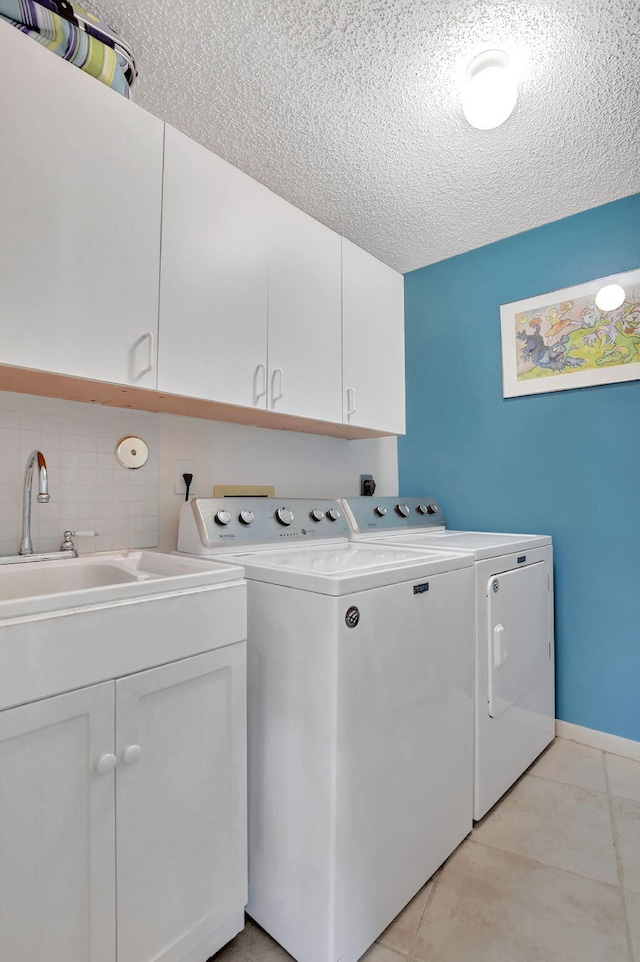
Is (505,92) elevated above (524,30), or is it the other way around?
(524,30)

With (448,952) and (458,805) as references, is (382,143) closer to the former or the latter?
(458,805)

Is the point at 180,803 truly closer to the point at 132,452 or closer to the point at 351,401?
the point at 132,452

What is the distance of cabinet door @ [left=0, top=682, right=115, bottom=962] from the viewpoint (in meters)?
0.84

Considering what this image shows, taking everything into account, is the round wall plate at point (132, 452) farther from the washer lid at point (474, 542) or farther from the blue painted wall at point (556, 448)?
the blue painted wall at point (556, 448)

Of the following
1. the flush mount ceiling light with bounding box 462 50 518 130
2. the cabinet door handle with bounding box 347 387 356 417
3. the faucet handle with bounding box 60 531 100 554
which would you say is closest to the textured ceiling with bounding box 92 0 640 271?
the flush mount ceiling light with bounding box 462 50 518 130

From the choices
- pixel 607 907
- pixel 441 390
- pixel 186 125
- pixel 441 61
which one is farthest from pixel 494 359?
pixel 607 907

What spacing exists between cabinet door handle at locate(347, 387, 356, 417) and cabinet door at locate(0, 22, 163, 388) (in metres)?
0.94

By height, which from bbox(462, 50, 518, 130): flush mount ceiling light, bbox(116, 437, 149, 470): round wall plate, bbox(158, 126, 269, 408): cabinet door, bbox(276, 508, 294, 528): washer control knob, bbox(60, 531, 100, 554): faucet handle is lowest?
bbox(60, 531, 100, 554): faucet handle

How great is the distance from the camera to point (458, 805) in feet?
5.03

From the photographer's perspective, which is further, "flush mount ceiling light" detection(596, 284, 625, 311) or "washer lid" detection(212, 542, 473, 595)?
"flush mount ceiling light" detection(596, 284, 625, 311)

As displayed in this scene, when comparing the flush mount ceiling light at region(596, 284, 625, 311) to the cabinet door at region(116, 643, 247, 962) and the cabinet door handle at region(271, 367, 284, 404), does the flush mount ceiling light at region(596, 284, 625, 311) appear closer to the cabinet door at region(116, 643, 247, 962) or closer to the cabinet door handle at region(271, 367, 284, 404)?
the cabinet door handle at region(271, 367, 284, 404)

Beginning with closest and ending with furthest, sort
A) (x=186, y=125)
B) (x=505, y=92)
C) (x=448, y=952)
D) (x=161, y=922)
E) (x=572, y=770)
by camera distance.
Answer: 1. (x=161, y=922)
2. (x=448, y=952)
3. (x=505, y=92)
4. (x=186, y=125)
5. (x=572, y=770)

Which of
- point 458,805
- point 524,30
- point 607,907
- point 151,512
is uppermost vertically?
point 524,30

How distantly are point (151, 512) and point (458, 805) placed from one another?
1389 millimetres
